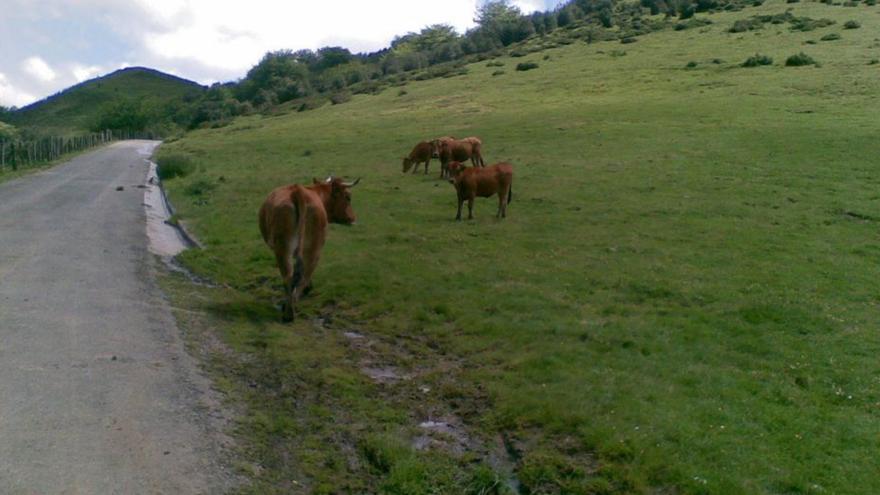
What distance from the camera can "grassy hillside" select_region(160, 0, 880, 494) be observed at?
7.76 m

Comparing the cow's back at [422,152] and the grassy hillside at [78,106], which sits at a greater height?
the grassy hillside at [78,106]

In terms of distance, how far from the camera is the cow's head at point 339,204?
15.0m

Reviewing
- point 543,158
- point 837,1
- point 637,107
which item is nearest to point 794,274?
point 543,158

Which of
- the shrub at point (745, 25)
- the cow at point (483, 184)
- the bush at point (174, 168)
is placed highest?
the shrub at point (745, 25)

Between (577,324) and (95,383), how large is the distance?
6.85 meters

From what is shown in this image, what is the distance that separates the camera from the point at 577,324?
12.3 meters

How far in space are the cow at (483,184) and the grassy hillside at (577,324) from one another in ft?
2.38

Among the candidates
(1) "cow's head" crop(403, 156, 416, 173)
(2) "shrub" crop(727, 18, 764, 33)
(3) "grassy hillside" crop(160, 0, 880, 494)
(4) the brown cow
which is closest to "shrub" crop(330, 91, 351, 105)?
(2) "shrub" crop(727, 18, 764, 33)

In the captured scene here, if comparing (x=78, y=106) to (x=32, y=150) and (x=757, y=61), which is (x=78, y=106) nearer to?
(x=32, y=150)

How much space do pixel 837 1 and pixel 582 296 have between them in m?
68.3

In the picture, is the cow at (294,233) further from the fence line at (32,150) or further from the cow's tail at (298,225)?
the fence line at (32,150)

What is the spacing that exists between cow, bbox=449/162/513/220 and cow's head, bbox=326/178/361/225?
7.00 meters

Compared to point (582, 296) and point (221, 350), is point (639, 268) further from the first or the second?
point (221, 350)

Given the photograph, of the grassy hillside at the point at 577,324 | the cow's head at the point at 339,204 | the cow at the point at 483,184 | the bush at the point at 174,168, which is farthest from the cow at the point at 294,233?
the bush at the point at 174,168
